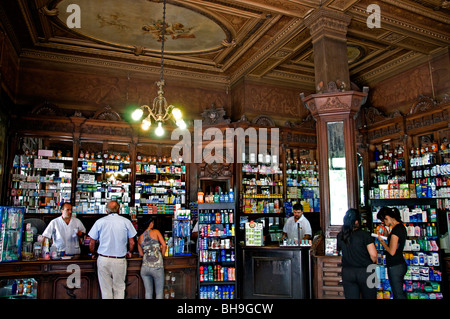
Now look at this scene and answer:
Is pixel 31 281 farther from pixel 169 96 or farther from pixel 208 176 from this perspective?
pixel 169 96

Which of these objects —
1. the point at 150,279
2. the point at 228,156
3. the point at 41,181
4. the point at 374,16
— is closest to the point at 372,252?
the point at 150,279

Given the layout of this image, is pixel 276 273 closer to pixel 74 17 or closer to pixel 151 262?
pixel 151 262

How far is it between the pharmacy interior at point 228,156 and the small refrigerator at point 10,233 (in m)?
0.02

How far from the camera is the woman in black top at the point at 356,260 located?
3748 mm

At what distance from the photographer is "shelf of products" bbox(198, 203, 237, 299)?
5926 mm

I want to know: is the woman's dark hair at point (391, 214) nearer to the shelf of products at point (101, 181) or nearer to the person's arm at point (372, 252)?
the person's arm at point (372, 252)

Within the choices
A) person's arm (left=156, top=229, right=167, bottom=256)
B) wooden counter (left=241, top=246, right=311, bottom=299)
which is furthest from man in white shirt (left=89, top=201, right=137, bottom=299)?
wooden counter (left=241, top=246, right=311, bottom=299)

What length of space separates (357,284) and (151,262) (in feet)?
9.62

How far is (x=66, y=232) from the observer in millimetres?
5828

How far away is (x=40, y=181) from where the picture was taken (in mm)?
7930

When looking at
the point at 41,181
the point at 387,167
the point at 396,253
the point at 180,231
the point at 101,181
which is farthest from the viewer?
the point at 387,167

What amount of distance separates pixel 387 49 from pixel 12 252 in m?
8.55

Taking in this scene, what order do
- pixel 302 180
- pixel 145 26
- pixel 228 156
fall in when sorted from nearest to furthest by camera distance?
pixel 145 26 < pixel 228 156 < pixel 302 180

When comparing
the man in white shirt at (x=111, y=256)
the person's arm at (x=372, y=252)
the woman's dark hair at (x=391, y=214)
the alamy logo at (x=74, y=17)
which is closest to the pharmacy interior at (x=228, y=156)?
the alamy logo at (x=74, y=17)
